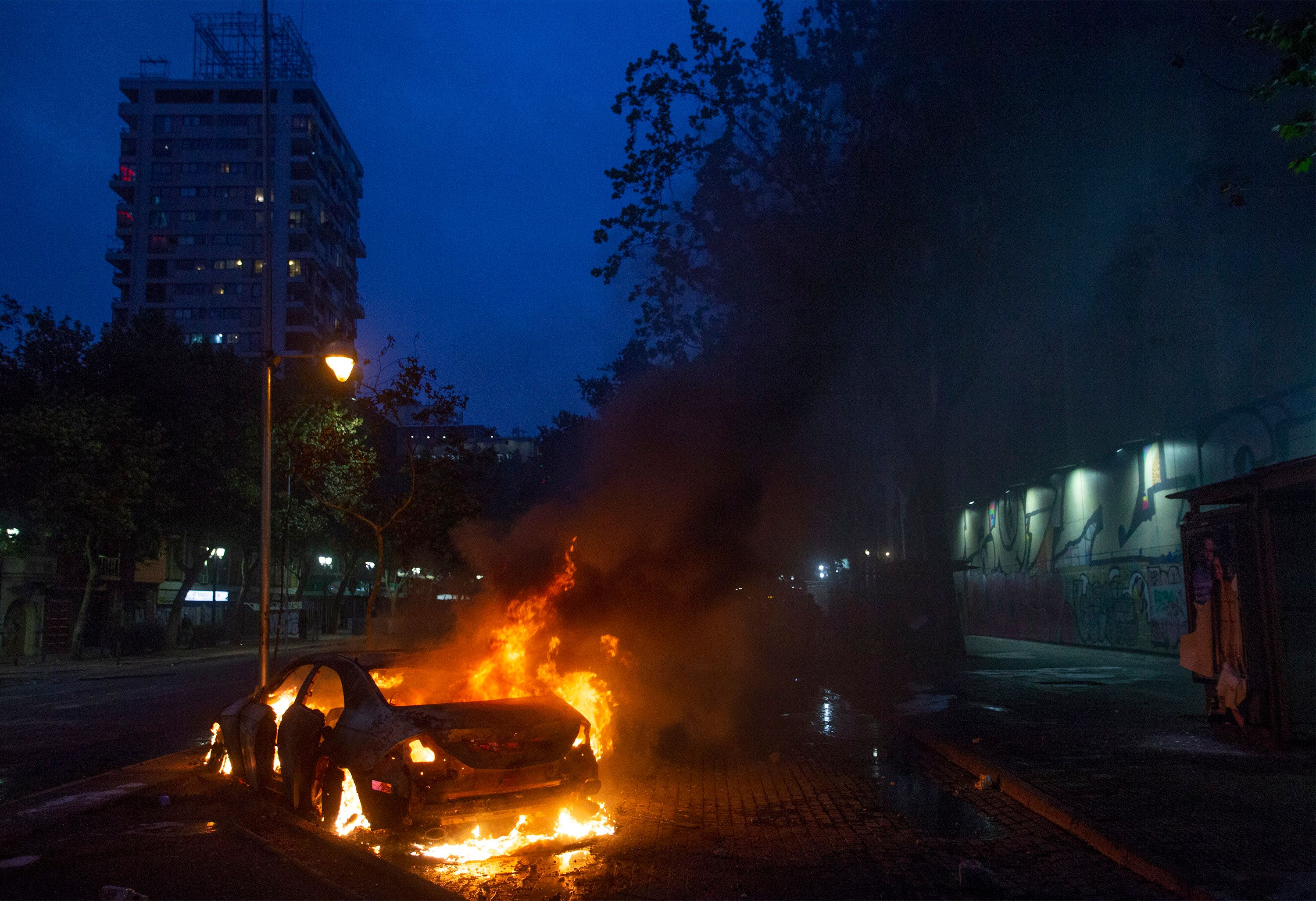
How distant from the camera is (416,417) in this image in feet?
40.9

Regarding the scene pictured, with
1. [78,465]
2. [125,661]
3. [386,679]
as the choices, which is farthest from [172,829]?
[125,661]

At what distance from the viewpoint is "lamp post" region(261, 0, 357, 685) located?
1055cm

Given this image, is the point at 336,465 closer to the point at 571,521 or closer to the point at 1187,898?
the point at 571,521

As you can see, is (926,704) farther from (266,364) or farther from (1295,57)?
(266,364)

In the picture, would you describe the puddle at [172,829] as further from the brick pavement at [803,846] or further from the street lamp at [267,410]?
the street lamp at [267,410]

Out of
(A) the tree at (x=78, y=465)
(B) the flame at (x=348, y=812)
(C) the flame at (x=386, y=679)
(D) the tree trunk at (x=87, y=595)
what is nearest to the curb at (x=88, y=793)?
(B) the flame at (x=348, y=812)

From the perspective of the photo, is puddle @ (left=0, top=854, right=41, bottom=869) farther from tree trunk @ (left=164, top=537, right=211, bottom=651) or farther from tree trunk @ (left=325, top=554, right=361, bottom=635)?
tree trunk @ (left=325, top=554, right=361, bottom=635)

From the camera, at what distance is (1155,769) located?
782cm

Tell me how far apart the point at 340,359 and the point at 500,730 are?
6.26 meters

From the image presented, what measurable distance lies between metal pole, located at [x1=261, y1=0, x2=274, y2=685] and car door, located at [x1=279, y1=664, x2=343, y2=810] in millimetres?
3608

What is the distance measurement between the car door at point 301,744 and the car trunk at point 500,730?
0.90 m

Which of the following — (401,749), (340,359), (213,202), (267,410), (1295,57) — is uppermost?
(213,202)

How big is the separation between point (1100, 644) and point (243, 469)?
27546 millimetres

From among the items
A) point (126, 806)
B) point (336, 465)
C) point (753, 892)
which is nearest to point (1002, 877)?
point (753, 892)
